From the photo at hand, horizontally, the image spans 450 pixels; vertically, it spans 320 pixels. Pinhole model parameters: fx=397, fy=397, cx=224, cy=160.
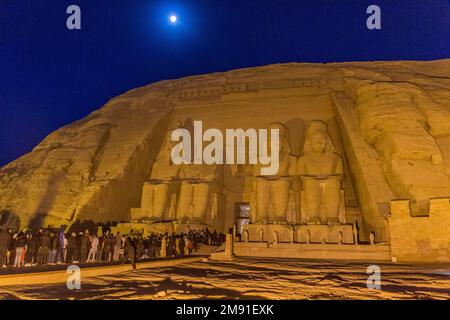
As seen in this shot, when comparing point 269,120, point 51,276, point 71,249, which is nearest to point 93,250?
point 71,249

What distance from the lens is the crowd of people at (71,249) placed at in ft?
31.1

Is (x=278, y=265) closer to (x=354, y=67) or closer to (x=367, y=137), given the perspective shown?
(x=367, y=137)

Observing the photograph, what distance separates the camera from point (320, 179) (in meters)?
14.6

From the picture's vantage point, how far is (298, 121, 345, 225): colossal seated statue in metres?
14.1

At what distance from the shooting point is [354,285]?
273 inches

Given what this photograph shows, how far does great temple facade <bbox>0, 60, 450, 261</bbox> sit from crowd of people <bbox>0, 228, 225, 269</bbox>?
2284mm

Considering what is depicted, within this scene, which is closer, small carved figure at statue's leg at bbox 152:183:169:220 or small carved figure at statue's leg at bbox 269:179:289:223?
small carved figure at statue's leg at bbox 269:179:289:223

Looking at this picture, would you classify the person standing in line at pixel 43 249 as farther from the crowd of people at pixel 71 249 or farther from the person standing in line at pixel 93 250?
the person standing in line at pixel 93 250

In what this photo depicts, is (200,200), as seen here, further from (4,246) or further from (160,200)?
(4,246)

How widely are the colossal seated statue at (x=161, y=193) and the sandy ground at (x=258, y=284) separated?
6.50 metres

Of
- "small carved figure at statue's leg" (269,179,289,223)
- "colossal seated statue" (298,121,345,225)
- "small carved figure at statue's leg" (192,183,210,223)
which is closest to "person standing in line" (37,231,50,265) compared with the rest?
"small carved figure at statue's leg" (192,183,210,223)

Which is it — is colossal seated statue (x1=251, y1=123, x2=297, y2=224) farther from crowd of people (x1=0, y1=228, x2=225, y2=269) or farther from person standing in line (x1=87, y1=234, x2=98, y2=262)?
person standing in line (x1=87, y1=234, x2=98, y2=262)
